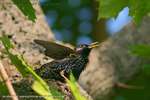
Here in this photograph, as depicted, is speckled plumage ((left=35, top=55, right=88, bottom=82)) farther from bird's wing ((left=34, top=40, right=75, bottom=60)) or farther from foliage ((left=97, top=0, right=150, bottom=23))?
foliage ((left=97, top=0, right=150, bottom=23))

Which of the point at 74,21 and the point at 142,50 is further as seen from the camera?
the point at 74,21

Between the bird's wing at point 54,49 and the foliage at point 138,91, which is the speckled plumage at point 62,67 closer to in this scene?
the bird's wing at point 54,49

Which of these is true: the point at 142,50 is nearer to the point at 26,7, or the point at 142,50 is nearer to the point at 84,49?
the point at 26,7

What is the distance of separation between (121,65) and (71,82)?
83.1 inches

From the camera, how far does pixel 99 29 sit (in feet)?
13.6

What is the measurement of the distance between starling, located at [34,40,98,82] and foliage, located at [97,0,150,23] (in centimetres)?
18

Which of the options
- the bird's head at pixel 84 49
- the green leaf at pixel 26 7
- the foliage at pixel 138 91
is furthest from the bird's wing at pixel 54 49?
the foliage at pixel 138 91

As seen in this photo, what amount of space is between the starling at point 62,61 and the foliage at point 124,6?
18 centimetres

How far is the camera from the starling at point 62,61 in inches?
64.0

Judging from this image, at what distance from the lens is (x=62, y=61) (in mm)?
1916

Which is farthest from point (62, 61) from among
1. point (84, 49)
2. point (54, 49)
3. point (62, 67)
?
point (54, 49)

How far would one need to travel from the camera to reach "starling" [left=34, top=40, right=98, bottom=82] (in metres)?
1.62

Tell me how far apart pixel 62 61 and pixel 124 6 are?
0.56 m

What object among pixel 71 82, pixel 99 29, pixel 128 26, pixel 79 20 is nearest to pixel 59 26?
pixel 79 20
